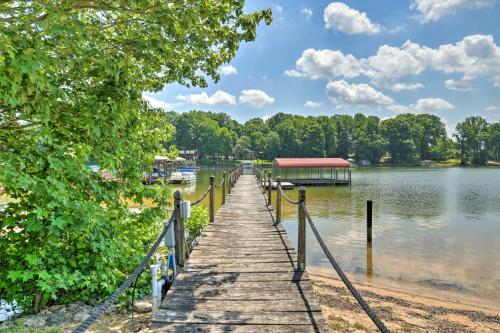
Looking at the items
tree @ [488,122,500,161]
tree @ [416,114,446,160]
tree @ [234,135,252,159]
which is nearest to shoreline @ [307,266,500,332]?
tree @ [234,135,252,159]

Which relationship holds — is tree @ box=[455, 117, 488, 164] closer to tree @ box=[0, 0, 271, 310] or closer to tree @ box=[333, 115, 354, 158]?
tree @ box=[333, 115, 354, 158]

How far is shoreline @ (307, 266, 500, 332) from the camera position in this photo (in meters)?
6.91

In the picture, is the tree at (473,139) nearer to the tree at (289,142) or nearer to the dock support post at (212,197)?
→ the tree at (289,142)

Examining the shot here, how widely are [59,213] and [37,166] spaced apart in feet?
2.25

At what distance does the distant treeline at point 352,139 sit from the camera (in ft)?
315

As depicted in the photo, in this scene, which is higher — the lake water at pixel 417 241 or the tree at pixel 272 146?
the tree at pixel 272 146

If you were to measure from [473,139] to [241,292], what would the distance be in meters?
137

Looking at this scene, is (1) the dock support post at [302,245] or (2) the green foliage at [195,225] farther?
(2) the green foliage at [195,225]

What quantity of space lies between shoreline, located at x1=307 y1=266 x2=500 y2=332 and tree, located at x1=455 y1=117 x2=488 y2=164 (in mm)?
119952

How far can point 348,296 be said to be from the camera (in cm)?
852

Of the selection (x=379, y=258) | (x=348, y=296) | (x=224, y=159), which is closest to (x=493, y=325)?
(x=348, y=296)

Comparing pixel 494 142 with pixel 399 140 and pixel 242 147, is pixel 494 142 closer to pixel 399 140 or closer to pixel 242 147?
pixel 399 140

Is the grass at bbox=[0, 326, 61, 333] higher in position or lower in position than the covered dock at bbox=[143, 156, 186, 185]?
lower

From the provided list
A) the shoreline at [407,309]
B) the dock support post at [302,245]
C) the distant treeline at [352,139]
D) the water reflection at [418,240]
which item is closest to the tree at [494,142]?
the distant treeline at [352,139]
